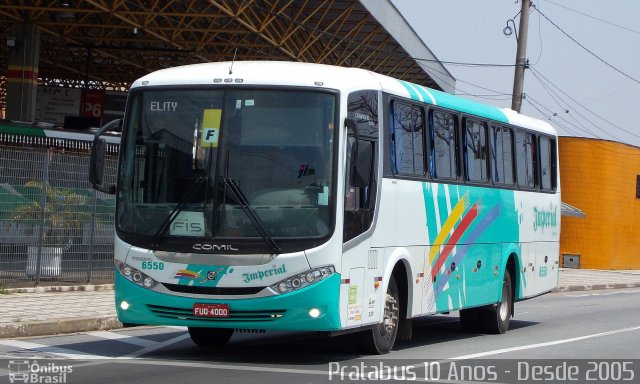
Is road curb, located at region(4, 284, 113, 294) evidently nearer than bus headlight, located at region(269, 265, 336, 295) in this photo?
No

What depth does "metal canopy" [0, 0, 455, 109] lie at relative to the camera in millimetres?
34688

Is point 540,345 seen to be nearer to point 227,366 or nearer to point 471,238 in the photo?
point 471,238

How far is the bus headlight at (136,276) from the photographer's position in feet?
38.2

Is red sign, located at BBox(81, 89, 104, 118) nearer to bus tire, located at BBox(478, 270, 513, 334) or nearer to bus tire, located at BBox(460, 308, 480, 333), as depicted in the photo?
bus tire, located at BBox(478, 270, 513, 334)

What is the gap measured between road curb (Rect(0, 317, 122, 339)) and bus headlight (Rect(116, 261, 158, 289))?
2.68 meters

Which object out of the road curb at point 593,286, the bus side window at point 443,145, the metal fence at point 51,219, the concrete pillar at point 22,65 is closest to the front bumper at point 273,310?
the bus side window at point 443,145

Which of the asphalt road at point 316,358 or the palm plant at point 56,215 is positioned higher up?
the palm plant at point 56,215

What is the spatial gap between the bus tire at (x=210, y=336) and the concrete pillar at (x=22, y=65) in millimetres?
25662

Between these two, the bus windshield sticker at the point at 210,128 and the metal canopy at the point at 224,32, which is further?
the metal canopy at the point at 224,32

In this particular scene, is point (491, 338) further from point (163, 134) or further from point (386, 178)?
point (163, 134)

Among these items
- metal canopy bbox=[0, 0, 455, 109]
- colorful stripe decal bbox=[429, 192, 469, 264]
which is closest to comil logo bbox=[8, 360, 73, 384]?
colorful stripe decal bbox=[429, 192, 469, 264]

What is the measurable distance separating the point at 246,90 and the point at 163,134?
101 cm

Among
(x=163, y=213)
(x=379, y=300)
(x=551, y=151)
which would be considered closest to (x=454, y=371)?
(x=379, y=300)

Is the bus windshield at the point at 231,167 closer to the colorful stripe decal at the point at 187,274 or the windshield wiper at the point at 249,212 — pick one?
the windshield wiper at the point at 249,212
